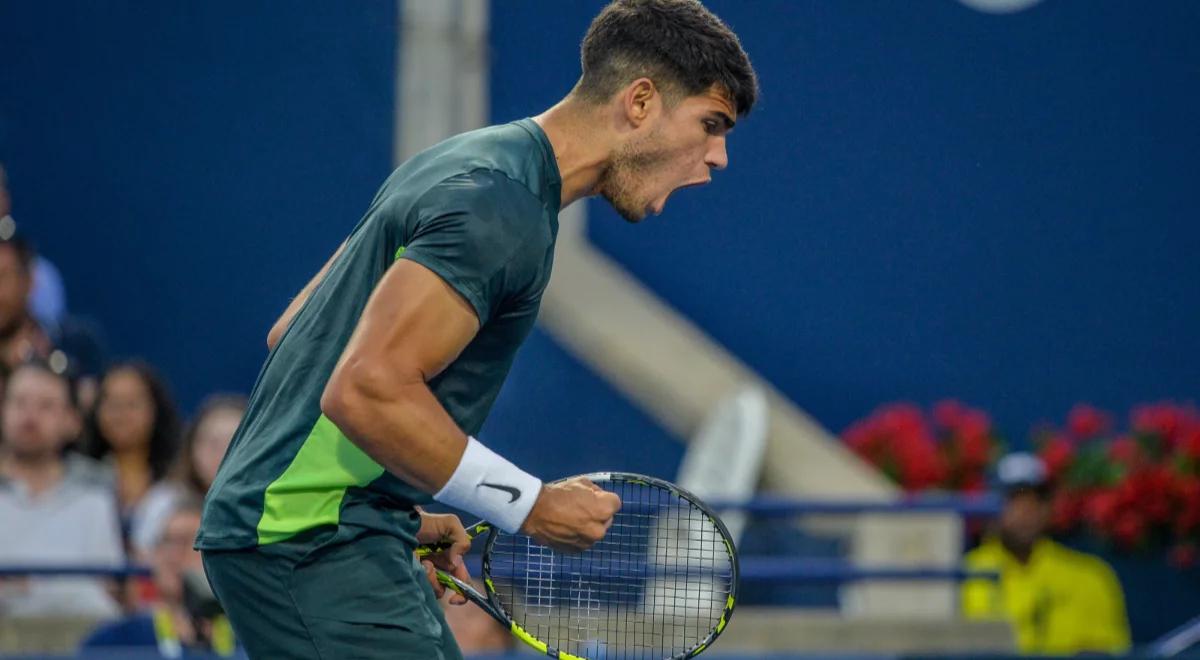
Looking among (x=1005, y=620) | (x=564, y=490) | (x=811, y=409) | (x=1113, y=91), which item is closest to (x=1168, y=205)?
(x=1113, y=91)

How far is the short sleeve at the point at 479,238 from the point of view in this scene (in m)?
2.75

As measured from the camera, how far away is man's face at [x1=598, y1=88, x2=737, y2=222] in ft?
10.3

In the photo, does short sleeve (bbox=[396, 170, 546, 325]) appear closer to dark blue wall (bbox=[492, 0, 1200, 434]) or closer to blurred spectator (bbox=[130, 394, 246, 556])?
blurred spectator (bbox=[130, 394, 246, 556])

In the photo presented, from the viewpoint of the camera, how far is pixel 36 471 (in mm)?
6598

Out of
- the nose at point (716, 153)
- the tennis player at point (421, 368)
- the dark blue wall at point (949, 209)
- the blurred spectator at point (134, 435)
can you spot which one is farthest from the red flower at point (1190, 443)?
the tennis player at point (421, 368)

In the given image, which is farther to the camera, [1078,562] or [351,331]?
[1078,562]

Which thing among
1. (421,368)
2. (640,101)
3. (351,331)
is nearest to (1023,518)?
(640,101)

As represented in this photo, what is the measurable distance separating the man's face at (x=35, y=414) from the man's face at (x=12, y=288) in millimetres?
604

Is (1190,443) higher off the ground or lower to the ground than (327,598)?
higher

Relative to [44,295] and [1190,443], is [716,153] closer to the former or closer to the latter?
[44,295]

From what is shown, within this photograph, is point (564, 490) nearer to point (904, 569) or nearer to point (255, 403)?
point (255, 403)

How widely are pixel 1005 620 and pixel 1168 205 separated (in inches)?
143

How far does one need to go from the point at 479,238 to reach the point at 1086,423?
6.75 meters

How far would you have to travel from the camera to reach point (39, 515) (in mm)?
6621
